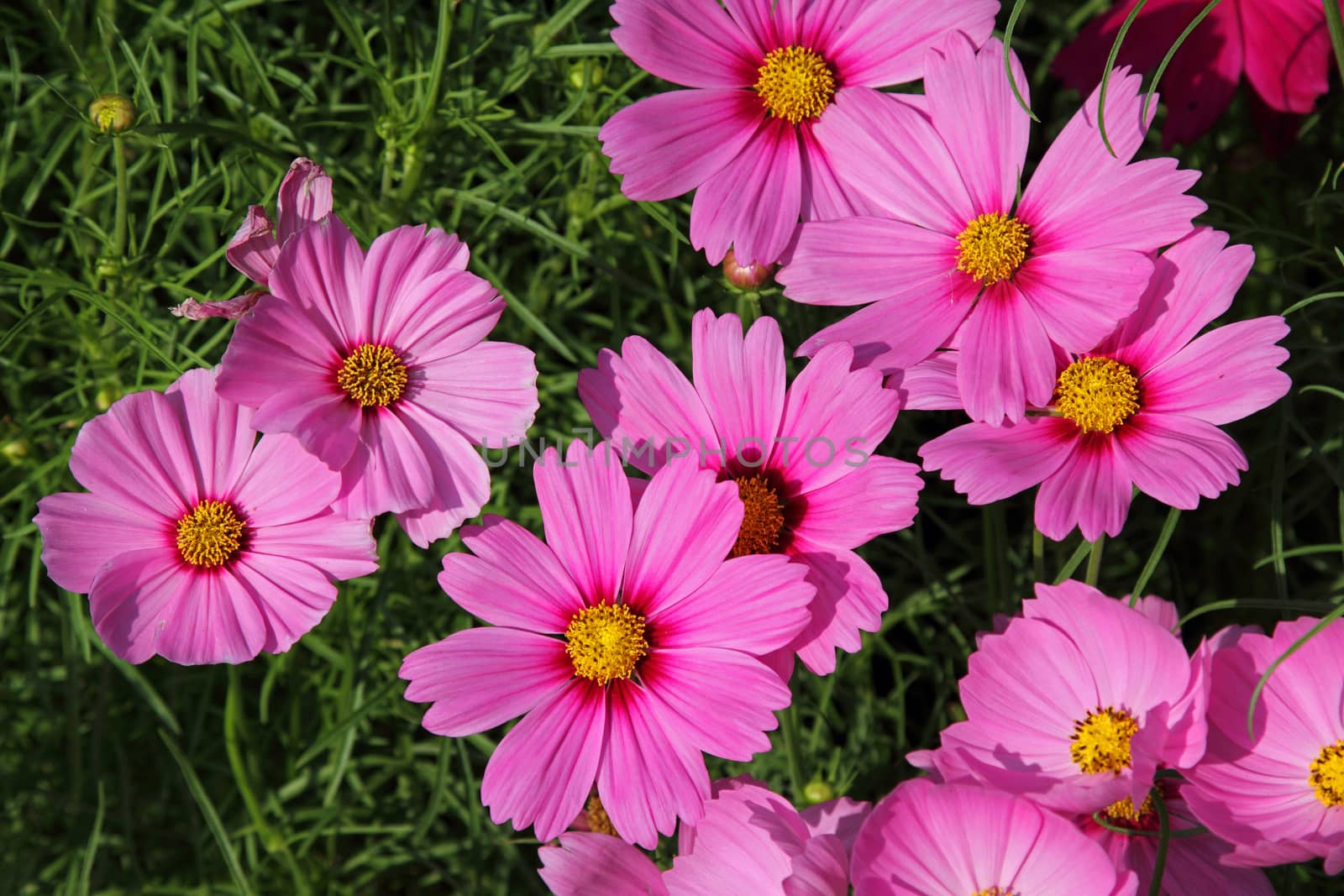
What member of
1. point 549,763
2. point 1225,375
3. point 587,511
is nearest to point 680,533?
point 587,511

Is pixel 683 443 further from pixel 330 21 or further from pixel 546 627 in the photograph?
pixel 330 21

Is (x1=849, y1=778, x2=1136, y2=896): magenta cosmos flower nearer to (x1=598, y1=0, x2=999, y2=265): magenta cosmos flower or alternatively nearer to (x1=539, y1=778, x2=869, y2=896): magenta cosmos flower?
(x1=539, y1=778, x2=869, y2=896): magenta cosmos flower

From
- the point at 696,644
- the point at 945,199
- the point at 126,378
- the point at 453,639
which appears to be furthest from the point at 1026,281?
the point at 126,378

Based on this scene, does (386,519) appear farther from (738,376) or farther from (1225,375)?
(1225,375)

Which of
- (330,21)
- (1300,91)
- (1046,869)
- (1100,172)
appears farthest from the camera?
(330,21)

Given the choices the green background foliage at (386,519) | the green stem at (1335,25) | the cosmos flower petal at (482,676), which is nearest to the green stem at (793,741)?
the green background foliage at (386,519)
